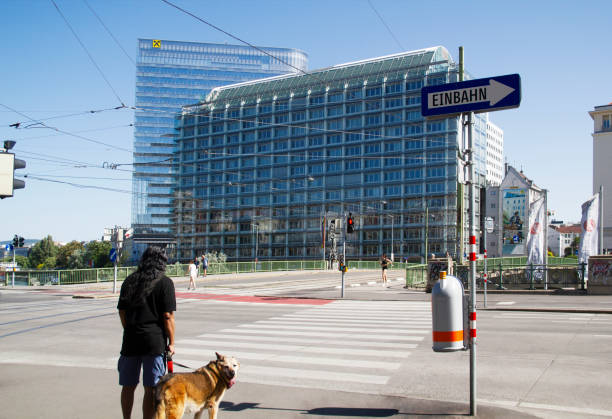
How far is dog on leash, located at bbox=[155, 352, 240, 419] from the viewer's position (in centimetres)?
468

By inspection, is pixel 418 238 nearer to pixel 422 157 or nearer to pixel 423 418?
pixel 422 157

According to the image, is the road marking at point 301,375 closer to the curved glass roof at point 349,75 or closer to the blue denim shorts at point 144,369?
the blue denim shorts at point 144,369

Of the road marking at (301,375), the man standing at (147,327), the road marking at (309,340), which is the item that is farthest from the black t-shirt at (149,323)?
the road marking at (309,340)

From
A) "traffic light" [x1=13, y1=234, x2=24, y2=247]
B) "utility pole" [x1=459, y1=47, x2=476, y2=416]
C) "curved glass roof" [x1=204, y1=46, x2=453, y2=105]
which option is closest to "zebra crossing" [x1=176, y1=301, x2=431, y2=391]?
"utility pole" [x1=459, y1=47, x2=476, y2=416]

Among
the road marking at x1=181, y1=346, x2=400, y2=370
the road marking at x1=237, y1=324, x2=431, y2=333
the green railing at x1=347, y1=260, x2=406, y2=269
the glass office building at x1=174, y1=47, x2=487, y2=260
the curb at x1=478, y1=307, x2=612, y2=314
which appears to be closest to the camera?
the road marking at x1=181, y1=346, x2=400, y2=370

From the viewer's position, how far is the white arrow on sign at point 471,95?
20.6 feet

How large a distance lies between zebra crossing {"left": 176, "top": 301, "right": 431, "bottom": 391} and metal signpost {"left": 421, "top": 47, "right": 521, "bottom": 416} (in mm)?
2198

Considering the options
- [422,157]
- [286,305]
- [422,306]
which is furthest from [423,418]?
[422,157]

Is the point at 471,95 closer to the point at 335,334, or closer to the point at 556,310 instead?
the point at 335,334

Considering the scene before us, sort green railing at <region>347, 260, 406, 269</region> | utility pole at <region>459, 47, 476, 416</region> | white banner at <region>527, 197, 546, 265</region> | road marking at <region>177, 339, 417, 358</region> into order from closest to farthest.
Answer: utility pole at <region>459, 47, 476, 416</region> → road marking at <region>177, 339, 417, 358</region> → white banner at <region>527, 197, 546, 265</region> → green railing at <region>347, 260, 406, 269</region>

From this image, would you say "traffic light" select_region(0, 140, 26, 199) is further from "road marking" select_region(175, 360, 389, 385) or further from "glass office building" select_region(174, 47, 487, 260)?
"glass office building" select_region(174, 47, 487, 260)

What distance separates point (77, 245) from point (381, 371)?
493 feet

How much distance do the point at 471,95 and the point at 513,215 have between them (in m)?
110

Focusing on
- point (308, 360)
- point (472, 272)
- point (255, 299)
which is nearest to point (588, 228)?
point (255, 299)
